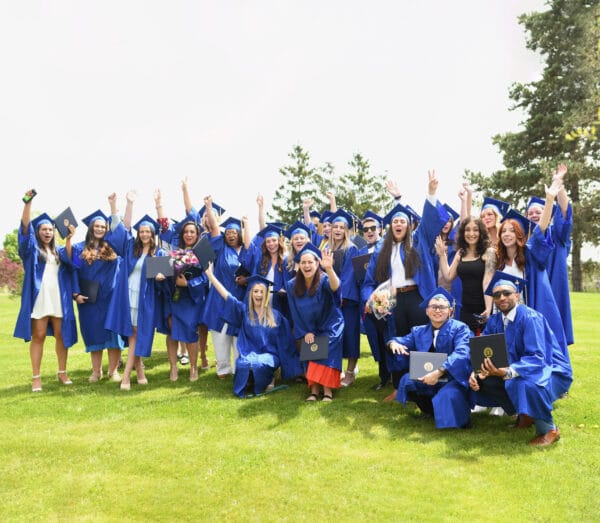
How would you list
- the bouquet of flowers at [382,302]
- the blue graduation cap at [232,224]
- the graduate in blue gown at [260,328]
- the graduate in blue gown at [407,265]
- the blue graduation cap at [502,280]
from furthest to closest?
the blue graduation cap at [232,224] < the graduate in blue gown at [260,328] < the graduate in blue gown at [407,265] < the bouquet of flowers at [382,302] < the blue graduation cap at [502,280]

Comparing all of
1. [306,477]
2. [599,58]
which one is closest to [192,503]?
[306,477]

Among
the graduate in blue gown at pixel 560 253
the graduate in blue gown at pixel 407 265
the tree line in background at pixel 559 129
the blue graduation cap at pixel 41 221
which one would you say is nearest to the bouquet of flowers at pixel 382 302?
the graduate in blue gown at pixel 407 265

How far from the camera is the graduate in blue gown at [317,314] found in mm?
6855

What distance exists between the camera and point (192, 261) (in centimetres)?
783

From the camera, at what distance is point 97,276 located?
797 cm

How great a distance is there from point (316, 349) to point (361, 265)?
1238 mm

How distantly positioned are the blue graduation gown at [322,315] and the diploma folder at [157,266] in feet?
5.78

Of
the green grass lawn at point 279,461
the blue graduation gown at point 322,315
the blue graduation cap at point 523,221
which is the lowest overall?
the green grass lawn at point 279,461

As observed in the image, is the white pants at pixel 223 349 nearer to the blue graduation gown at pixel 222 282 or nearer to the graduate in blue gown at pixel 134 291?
the blue graduation gown at pixel 222 282

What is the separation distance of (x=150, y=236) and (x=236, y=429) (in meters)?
3.34

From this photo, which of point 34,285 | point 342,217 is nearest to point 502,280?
point 342,217

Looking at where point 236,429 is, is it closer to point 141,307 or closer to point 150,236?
point 141,307

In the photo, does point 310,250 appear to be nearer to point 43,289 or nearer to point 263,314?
point 263,314

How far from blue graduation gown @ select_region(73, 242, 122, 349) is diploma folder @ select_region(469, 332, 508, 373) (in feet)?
16.7
